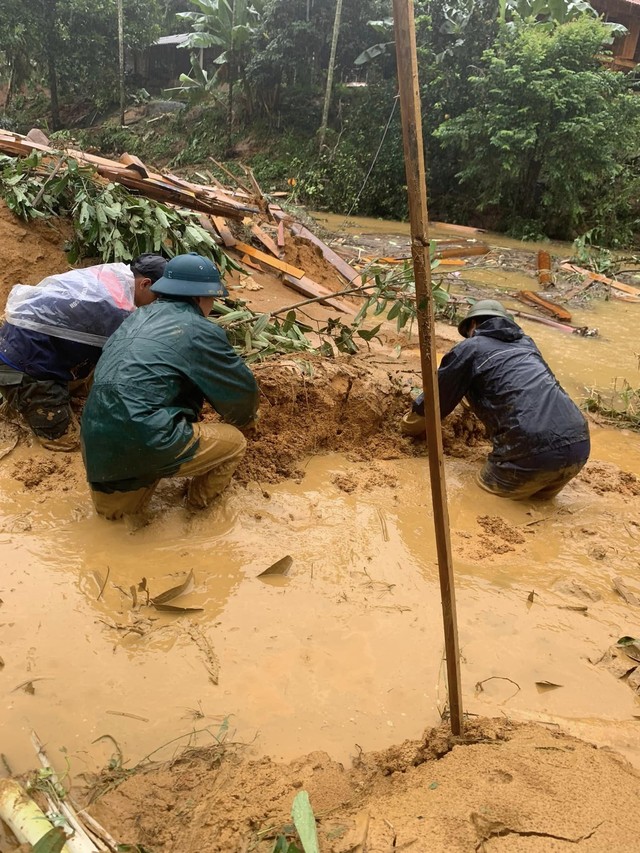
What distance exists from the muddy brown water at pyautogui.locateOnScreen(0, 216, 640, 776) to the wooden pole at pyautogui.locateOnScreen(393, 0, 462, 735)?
0.54m

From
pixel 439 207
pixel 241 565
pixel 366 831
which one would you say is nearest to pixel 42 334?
pixel 241 565

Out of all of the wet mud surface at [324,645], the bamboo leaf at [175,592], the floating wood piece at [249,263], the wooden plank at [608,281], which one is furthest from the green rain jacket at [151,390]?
the wooden plank at [608,281]

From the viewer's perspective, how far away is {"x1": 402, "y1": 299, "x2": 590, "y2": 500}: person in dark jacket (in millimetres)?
3744

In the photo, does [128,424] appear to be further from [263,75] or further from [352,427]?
[263,75]

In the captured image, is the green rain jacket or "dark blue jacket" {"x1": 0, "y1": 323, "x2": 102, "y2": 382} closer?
the green rain jacket

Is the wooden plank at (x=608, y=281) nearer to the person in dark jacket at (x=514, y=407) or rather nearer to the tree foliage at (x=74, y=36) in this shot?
the person in dark jacket at (x=514, y=407)

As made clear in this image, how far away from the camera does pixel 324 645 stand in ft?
8.56

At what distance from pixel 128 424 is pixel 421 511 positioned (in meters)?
1.88

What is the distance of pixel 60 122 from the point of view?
88.0 feet

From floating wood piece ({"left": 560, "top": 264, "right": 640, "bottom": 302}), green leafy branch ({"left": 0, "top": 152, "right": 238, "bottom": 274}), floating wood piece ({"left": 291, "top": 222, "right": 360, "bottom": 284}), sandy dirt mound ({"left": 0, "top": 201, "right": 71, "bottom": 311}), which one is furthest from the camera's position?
floating wood piece ({"left": 560, "top": 264, "right": 640, "bottom": 302})

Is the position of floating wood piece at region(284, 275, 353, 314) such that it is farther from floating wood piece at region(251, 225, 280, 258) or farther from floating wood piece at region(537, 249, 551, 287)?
floating wood piece at region(537, 249, 551, 287)

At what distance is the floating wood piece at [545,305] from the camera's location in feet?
27.9

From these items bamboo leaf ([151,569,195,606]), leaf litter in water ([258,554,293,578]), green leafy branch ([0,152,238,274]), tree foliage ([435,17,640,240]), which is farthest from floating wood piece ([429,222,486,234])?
bamboo leaf ([151,569,195,606])

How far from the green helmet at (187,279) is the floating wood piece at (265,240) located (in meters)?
4.70
